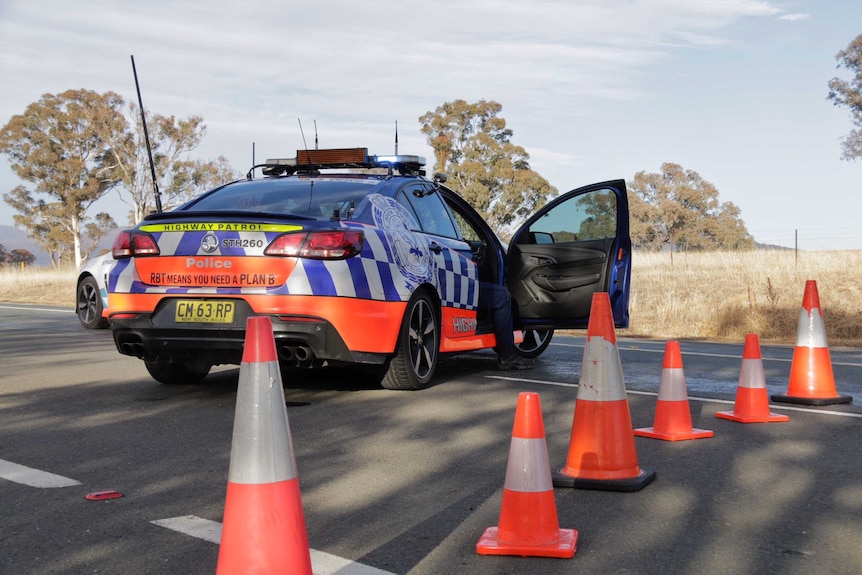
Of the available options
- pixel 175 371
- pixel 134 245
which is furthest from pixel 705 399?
pixel 134 245

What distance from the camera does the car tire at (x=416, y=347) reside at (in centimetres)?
674

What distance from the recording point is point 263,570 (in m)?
2.70

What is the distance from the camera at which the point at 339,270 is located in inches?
240

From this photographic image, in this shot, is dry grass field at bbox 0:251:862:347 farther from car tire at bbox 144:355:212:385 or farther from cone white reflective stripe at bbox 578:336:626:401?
cone white reflective stripe at bbox 578:336:626:401

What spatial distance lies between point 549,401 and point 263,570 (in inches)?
168

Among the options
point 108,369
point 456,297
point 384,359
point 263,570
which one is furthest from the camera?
point 108,369

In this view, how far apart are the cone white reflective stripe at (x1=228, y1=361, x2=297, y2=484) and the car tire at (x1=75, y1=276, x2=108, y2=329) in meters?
10.9

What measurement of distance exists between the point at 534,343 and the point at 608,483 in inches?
214

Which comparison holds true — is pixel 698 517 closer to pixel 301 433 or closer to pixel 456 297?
pixel 301 433

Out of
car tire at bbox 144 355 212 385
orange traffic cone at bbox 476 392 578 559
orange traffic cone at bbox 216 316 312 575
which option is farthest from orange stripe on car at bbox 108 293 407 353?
orange traffic cone at bbox 216 316 312 575

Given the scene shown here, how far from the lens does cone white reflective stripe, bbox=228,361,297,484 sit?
2.81 meters

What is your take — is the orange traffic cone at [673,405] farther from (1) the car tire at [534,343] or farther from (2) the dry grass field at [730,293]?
(2) the dry grass field at [730,293]

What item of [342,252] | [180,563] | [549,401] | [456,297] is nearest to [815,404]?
[549,401]

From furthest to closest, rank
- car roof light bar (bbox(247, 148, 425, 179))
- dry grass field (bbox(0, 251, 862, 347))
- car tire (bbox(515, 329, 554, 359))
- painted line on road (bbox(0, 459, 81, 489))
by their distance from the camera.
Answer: dry grass field (bbox(0, 251, 862, 347)) < car tire (bbox(515, 329, 554, 359)) < car roof light bar (bbox(247, 148, 425, 179)) < painted line on road (bbox(0, 459, 81, 489))
